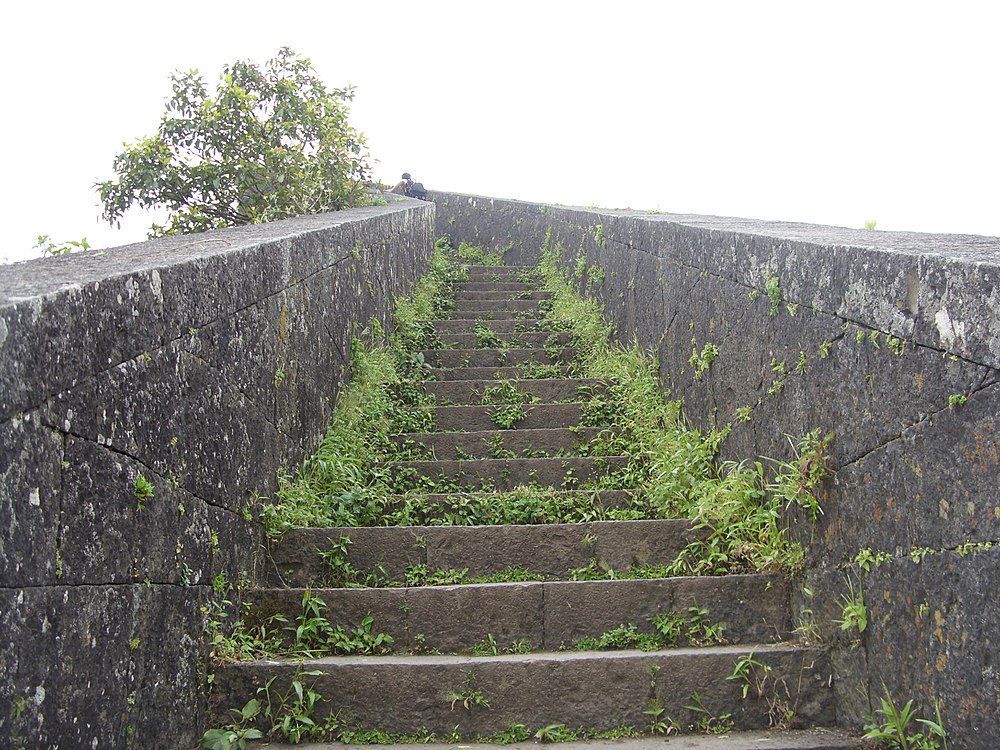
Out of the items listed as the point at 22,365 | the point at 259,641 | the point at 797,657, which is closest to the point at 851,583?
the point at 797,657

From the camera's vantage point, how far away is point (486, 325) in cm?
777

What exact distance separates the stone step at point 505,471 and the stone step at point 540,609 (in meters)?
1.29

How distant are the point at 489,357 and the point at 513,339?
1.82 feet

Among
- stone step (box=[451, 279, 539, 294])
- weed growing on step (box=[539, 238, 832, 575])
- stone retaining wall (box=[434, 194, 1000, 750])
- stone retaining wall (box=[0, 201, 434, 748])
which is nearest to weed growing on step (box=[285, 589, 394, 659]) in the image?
stone retaining wall (box=[0, 201, 434, 748])

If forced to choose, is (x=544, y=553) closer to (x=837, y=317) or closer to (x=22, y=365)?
(x=837, y=317)

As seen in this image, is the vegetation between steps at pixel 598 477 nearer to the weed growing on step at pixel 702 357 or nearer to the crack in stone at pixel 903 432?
the crack in stone at pixel 903 432

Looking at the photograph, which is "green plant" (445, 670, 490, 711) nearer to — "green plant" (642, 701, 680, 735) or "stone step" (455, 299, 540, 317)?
"green plant" (642, 701, 680, 735)

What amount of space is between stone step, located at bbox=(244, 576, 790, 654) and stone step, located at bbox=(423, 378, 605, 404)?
252 cm

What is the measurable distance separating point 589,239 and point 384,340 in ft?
8.58

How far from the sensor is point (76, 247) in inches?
166

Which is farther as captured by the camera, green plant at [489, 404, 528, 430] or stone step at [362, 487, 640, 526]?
green plant at [489, 404, 528, 430]

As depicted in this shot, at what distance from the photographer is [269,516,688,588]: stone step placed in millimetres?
3877

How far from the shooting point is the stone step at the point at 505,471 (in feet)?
15.8

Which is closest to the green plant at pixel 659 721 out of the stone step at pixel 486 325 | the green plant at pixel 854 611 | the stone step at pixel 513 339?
the green plant at pixel 854 611
